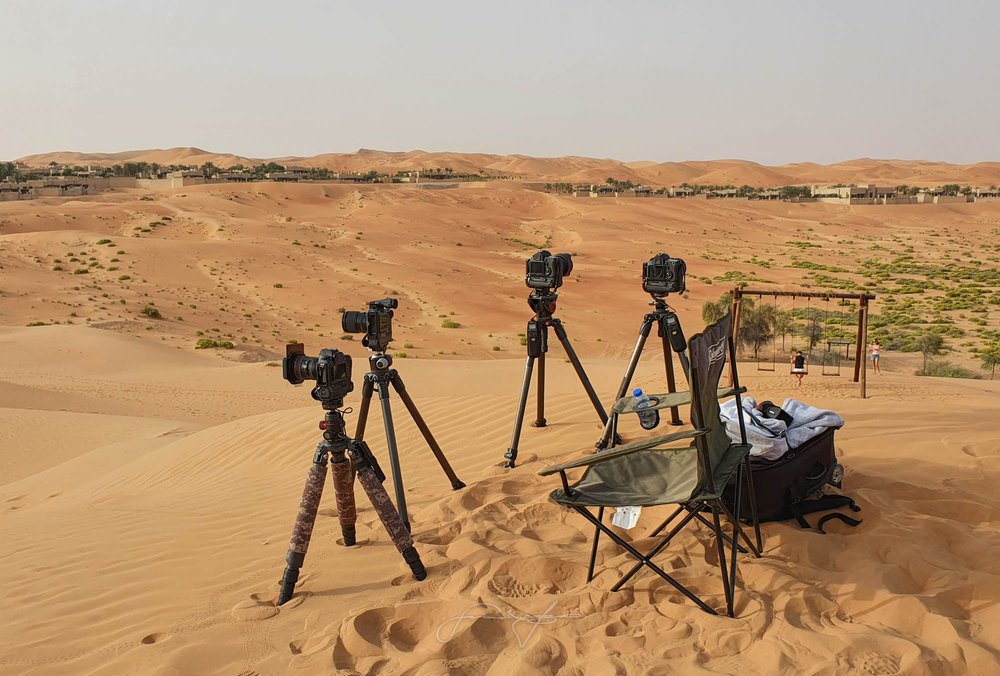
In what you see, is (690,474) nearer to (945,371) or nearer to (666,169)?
(945,371)

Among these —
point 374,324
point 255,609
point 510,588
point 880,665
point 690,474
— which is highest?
point 374,324

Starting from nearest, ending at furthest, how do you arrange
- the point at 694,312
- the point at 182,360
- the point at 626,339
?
the point at 182,360, the point at 626,339, the point at 694,312

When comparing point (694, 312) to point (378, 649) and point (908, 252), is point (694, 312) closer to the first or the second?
point (378, 649)

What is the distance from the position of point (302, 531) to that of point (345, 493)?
399mm

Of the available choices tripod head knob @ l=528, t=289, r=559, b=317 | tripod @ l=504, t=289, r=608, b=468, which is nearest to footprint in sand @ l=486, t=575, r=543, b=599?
tripod @ l=504, t=289, r=608, b=468

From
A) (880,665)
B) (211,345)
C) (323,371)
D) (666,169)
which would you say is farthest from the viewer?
(666,169)

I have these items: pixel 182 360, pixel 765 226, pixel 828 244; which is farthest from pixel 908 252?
pixel 182 360

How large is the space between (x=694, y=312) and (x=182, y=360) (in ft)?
52.4

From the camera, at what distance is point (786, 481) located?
14.8 feet

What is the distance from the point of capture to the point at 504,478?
569 centimetres

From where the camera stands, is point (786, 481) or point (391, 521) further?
point (786, 481)

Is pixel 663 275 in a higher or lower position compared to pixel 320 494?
higher

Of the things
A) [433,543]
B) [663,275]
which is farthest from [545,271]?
[433,543]

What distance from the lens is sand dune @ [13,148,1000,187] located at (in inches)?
4710
